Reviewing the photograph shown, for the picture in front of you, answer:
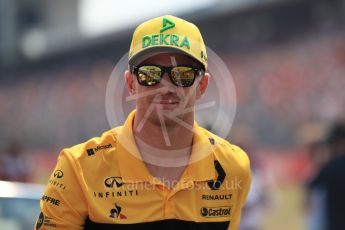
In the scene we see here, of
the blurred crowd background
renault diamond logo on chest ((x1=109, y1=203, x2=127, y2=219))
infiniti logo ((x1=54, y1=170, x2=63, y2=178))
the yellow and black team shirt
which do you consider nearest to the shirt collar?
the yellow and black team shirt

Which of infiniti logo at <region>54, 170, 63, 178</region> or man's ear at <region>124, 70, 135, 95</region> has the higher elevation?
man's ear at <region>124, 70, 135, 95</region>

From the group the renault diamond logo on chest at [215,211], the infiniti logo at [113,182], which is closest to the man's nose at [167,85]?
the infiniti logo at [113,182]

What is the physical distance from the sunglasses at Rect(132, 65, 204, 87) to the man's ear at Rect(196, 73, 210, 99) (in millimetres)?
111

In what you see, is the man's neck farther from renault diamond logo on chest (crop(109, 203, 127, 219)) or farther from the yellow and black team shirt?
renault diamond logo on chest (crop(109, 203, 127, 219))

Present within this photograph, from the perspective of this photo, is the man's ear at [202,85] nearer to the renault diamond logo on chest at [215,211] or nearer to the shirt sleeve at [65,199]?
the renault diamond logo on chest at [215,211]

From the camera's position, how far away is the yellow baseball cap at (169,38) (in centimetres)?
349

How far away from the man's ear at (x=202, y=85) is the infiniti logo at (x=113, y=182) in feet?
1.54

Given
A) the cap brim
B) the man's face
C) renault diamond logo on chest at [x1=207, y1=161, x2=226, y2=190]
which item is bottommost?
renault diamond logo on chest at [x1=207, y1=161, x2=226, y2=190]

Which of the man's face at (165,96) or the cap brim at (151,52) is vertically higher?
the cap brim at (151,52)

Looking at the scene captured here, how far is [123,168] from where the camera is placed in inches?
141

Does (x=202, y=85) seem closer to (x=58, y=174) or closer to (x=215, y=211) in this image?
(x=215, y=211)

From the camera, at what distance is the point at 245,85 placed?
28469 mm

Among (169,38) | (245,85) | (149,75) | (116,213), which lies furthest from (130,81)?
(245,85)

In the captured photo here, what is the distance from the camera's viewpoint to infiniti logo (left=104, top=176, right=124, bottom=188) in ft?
11.7
